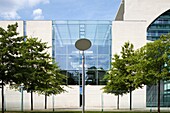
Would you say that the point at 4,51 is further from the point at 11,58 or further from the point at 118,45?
the point at 118,45

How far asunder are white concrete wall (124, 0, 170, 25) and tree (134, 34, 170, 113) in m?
29.1

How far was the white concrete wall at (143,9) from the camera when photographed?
5344 centimetres

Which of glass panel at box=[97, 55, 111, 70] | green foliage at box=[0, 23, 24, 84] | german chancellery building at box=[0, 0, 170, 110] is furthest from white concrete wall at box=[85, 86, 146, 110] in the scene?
green foliage at box=[0, 23, 24, 84]

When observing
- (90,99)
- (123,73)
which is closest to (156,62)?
(123,73)

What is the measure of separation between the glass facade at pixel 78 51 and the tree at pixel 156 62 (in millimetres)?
21361

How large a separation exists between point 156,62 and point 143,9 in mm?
32281

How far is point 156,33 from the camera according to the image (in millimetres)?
62688

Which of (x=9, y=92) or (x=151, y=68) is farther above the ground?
(x=151, y=68)

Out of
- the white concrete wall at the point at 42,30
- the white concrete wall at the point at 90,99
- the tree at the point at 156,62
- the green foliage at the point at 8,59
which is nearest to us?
the green foliage at the point at 8,59

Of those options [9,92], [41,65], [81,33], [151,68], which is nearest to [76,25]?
[81,33]

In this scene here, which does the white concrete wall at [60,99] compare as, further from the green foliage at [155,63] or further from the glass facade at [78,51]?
the green foliage at [155,63]

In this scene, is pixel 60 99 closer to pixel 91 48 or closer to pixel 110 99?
pixel 110 99

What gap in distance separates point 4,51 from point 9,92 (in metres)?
22.5

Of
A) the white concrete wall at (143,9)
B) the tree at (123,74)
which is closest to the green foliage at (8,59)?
the tree at (123,74)
